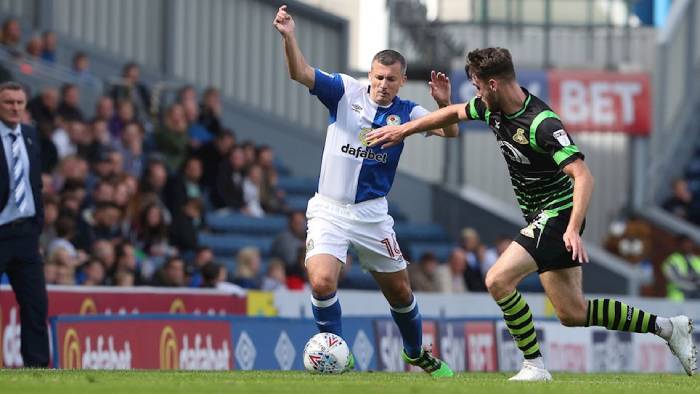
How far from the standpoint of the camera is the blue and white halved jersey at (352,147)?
473 inches

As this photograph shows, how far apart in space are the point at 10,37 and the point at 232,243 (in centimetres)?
389

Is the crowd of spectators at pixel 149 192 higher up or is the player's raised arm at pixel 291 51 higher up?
the player's raised arm at pixel 291 51

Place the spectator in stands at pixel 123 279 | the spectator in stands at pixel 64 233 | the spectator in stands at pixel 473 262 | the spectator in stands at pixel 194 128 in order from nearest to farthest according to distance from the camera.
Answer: the spectator in stands at pixel 64 233
the spectator in stands at pixel 123 279
the spectator in stands at pixel 194 128
the spectator in stands at pixel 473 262

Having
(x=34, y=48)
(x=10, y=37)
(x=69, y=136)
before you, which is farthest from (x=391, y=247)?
(x=34, y=48)

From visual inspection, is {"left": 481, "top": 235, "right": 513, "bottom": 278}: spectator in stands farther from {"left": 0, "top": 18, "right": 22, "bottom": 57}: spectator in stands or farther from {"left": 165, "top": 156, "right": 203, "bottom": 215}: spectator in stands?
{"left": 0, "top": 18, "right": 22, "bottom": 57}: spectator in stands

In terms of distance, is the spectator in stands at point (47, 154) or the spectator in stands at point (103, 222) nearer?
the spectator in stands at point (103, 222)

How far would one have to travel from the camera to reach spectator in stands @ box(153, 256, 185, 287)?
17688mm

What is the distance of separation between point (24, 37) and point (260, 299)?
709 centimetres

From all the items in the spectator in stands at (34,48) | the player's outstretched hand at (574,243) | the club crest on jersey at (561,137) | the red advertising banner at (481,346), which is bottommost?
the red advertising banner at (481,346)

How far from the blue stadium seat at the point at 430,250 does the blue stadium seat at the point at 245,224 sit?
218 centimetres

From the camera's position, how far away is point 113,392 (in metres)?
9.10

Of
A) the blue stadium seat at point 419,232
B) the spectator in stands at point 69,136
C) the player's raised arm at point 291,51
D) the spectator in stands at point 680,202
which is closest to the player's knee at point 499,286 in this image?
the player's raised arm at point 291,51

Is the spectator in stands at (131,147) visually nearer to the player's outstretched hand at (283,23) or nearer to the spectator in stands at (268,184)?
the spectator in stands at (268,184)

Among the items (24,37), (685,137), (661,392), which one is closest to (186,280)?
(24,37)
